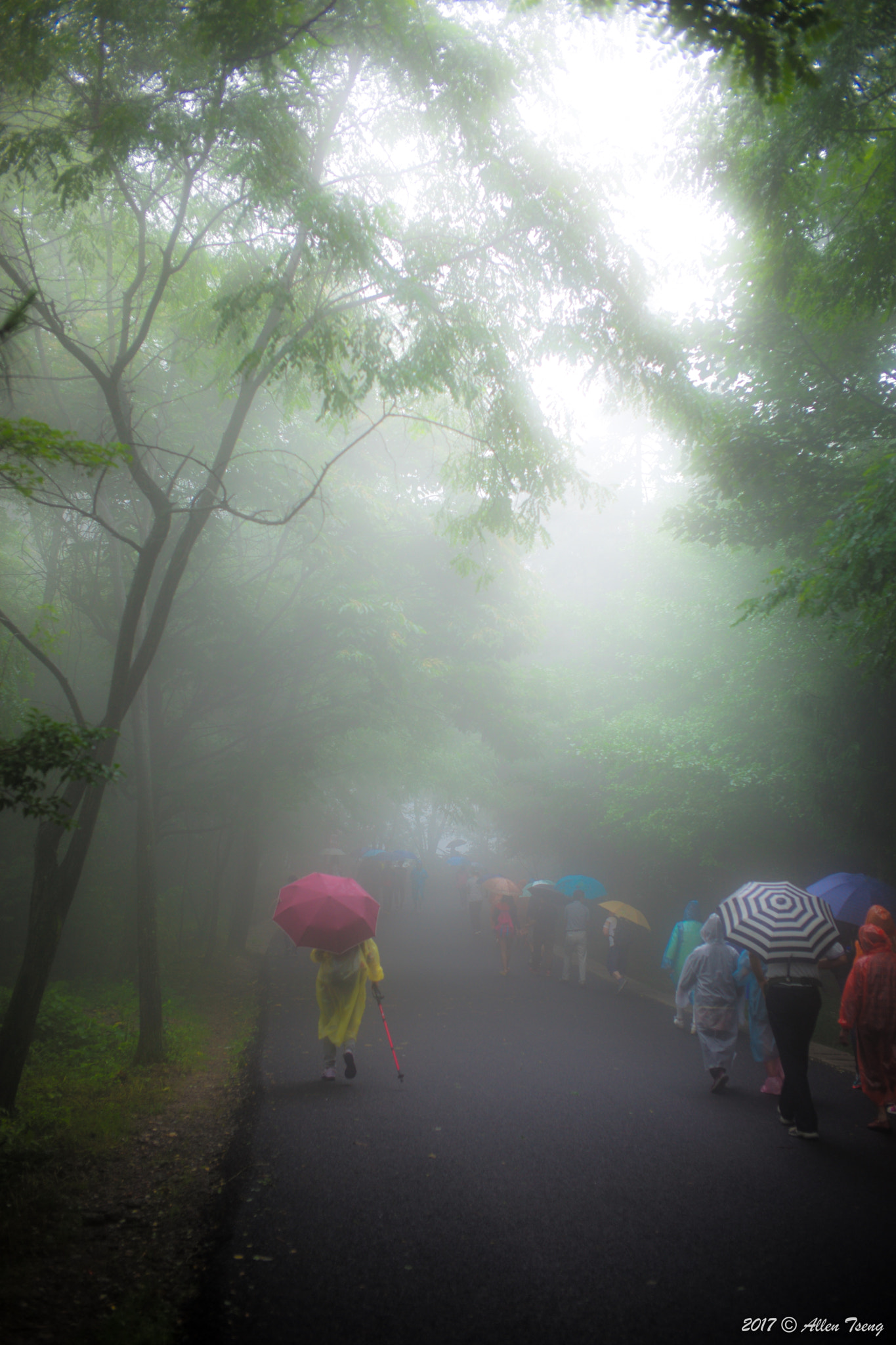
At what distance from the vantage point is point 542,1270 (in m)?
3.60

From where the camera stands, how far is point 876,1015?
611 centimetres

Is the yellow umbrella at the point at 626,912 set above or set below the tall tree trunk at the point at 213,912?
above

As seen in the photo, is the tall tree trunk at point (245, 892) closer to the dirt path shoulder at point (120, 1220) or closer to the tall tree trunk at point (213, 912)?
the tall tree trunk at point (213, 912)

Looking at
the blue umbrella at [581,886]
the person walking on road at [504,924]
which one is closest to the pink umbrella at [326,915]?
the blue umbrella at [581,886]

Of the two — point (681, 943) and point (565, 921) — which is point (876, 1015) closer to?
point (681, 943)

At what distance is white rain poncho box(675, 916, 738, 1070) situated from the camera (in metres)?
7.14

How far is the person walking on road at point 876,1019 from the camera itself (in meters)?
6.03

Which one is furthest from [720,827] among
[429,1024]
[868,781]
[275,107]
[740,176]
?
[275,107]

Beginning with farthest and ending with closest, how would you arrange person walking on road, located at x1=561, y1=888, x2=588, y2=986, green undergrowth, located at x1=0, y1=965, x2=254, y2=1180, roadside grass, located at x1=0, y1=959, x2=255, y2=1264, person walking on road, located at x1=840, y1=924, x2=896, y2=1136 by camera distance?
person walking on road, located at x1=561, y1=888, x2=588, y2=986 → person walking on road, located at x1=840, y1=924, x2=896, y2=1136 → green undergrowth, located at x1=0, y1=965, x2=254, y2=1180 → roadside grass, located at x1=0, y1=959, x2=255, y2=1264

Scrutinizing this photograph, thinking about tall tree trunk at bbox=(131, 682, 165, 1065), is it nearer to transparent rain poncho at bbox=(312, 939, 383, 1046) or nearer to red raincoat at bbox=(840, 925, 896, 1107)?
transparent rain poncho at bbox=(312, 939, 383, 1046)

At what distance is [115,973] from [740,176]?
14.8m

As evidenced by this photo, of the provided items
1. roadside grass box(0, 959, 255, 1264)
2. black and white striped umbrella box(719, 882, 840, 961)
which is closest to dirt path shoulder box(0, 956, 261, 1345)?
roadside grass box(0, 959, 255, 1264)

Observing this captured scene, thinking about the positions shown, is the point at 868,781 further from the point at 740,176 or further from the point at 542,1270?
the point at 542,1270

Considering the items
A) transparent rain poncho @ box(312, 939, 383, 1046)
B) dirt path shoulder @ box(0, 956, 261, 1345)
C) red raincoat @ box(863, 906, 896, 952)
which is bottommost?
dirt path shoulder @ box(0, 956, 261, 1345)
